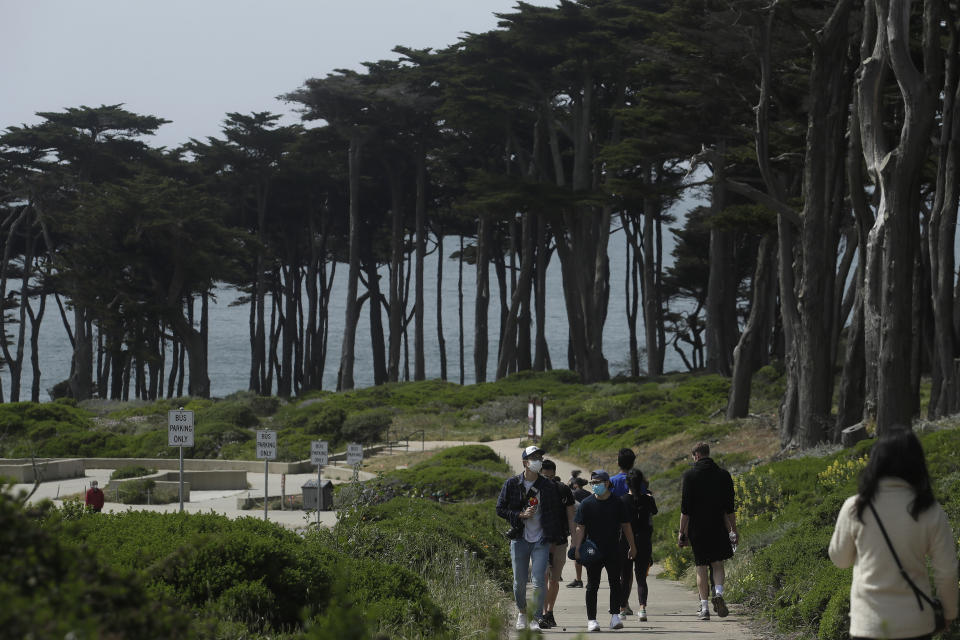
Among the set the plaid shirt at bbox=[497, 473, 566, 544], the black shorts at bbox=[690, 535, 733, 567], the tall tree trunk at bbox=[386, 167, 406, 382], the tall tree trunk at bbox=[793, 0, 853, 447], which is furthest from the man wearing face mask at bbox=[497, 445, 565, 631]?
the tall tree trunk at bbox=[386, 167, 406, 382]

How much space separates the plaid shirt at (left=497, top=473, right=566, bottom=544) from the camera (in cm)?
1041

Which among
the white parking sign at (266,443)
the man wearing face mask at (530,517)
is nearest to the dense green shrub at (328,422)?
the white parking sign at (266,443)

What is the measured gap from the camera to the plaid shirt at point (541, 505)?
1041cm

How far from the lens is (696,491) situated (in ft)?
35.8

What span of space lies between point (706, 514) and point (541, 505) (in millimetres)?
1564

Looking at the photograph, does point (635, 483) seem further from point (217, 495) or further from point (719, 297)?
point (719, 297)

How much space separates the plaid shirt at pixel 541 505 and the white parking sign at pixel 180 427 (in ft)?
34.5

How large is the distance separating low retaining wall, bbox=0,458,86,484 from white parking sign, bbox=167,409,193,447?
573 inches

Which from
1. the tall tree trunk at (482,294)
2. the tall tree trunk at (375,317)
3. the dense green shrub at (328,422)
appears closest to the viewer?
the dense green shrub at (328,422)

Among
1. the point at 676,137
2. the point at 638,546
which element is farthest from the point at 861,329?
the point at 676,137

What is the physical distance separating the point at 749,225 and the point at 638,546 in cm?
1831

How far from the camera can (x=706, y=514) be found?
35.9 feet

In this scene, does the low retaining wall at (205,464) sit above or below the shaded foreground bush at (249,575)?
below

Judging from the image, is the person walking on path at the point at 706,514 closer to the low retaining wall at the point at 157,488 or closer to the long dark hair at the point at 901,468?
the long dark hair at the point at 901,468
